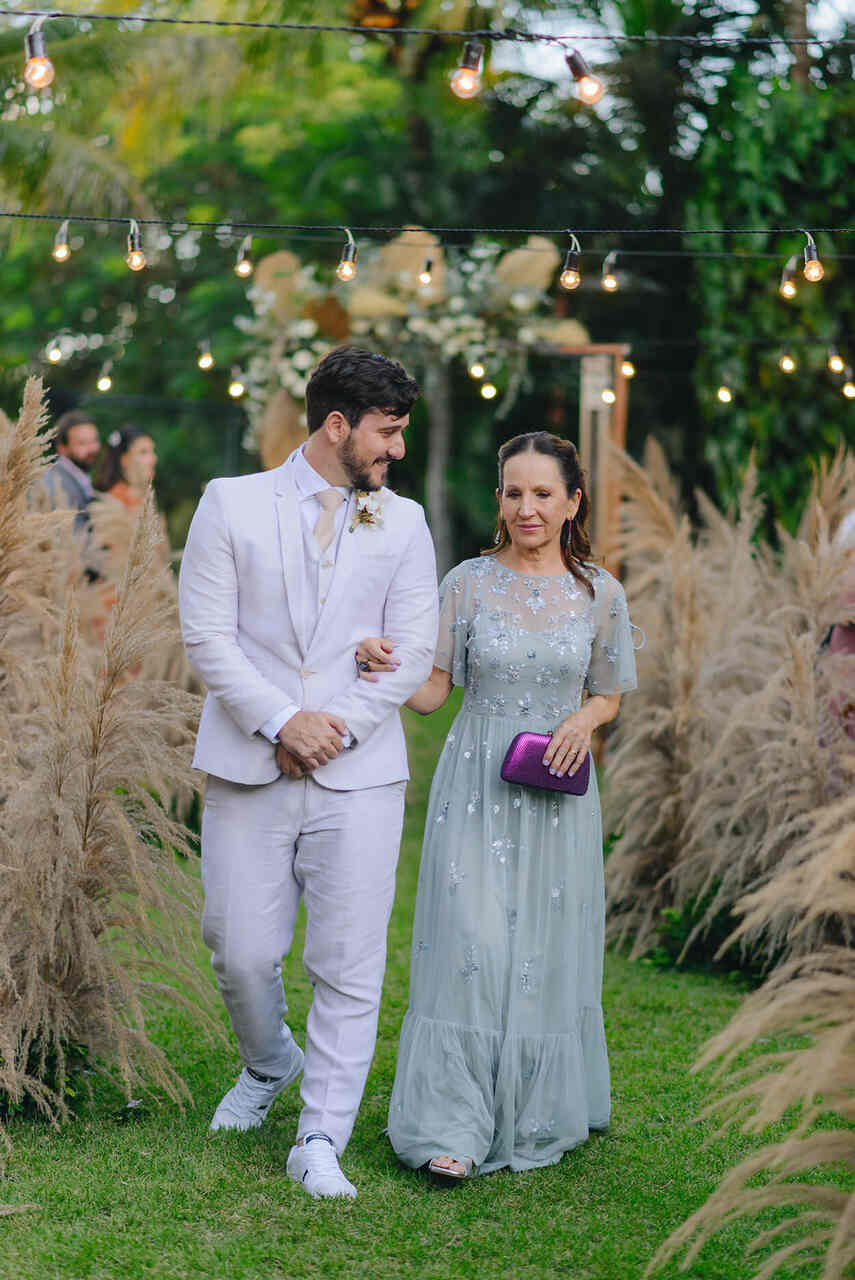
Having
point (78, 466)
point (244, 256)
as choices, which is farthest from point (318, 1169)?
point (78, 466)

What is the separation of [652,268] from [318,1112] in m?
13.1

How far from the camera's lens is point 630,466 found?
269 inches

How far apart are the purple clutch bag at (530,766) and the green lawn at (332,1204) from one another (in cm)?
95

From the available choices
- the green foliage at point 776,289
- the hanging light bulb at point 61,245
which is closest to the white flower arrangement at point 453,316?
the green foliage at point 776,289

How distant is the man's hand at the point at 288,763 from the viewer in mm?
3518

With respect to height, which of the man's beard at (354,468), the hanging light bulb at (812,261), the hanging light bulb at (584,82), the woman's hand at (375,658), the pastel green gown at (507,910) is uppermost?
the hanging light bulb at (584,82)

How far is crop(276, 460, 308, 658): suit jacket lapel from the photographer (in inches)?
141

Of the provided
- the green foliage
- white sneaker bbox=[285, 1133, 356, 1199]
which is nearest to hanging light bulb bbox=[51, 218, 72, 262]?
white sneaker bbox=[285, 1133, 356, 1199]

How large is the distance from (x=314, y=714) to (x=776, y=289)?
7.71 m

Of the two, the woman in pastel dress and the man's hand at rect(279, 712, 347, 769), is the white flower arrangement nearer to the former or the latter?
the woman in pastel dress

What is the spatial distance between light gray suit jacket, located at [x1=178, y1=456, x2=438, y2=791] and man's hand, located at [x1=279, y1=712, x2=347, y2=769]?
0.21 feet

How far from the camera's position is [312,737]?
3.45 meters

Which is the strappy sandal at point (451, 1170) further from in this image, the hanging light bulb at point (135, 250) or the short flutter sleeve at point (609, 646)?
the hanging light bulb at point (135, 250)

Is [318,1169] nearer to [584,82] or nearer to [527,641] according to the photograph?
[527,641]
